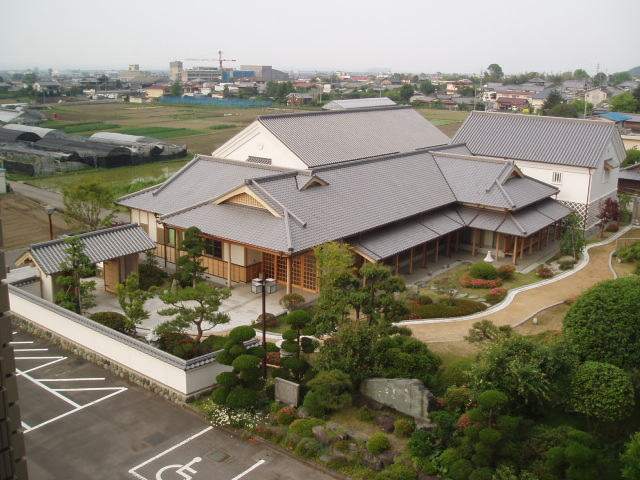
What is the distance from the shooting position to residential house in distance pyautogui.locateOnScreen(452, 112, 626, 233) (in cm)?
3509

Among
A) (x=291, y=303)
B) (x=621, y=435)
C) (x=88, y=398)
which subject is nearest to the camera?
(x=621, y=435)

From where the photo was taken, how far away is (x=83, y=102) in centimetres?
12544

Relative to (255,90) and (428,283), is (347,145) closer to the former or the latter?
(428,283)

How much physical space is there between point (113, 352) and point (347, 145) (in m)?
20.7

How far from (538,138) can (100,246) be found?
1030 inches

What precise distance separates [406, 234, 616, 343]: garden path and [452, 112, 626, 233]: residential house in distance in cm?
517

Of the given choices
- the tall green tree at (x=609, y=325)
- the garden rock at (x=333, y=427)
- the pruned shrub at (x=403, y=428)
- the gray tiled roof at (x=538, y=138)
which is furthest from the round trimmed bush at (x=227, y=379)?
the gray tiled roof at (x=538, y=138)

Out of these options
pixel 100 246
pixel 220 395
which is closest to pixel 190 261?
pixel 220 395

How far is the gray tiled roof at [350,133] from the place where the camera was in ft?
113

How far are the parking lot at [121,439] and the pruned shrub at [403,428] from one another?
219 centimetres

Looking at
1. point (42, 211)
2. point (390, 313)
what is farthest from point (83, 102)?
point (390, 313)

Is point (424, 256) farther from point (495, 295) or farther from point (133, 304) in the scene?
point (133, 304)

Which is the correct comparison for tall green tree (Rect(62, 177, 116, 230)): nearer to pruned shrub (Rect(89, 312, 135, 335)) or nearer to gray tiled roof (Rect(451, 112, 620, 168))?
pruned shrub (Rect(89, 312, 135, 335))

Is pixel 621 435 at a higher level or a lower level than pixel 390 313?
lower
